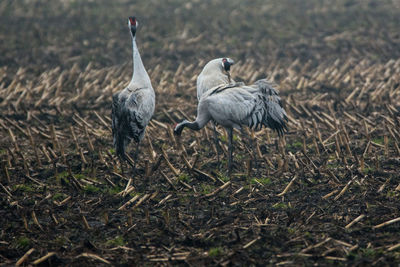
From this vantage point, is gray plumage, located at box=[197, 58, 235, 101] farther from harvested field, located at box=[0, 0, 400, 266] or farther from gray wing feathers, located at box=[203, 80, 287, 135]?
harvested field, located at box=[0, 0, 400, 266]

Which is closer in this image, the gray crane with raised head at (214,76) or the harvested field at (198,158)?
the harvested field at (198,158)

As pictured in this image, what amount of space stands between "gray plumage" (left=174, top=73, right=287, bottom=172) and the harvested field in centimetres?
40

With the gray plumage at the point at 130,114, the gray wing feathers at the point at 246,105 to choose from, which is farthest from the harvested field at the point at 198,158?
the gray wing feathers at the point at 246,105

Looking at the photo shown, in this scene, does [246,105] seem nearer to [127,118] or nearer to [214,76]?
[214,76]

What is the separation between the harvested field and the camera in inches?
180

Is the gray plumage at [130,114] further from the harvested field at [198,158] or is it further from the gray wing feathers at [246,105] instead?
the gray wing feathers at [246,105]

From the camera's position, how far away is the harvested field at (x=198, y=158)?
4574 mm

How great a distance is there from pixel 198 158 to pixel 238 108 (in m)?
0.85

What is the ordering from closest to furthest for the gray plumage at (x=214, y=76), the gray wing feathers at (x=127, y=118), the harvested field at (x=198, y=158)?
the harvested field at (x=198, y=158) < the gray wing feathers at (x=127, y=118) < the gray plumage at (x=214, y=76)

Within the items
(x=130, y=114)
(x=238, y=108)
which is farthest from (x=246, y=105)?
(x=130, y=114)

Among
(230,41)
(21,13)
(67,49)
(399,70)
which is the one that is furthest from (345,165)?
(21,13)

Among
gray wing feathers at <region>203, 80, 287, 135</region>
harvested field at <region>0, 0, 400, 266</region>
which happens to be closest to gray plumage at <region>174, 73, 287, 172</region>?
gray wing feathers at <region>203, 80, 287, 135</region>

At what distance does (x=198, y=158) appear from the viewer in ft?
22.0

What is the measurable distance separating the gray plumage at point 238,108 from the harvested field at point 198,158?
0.40 metres
